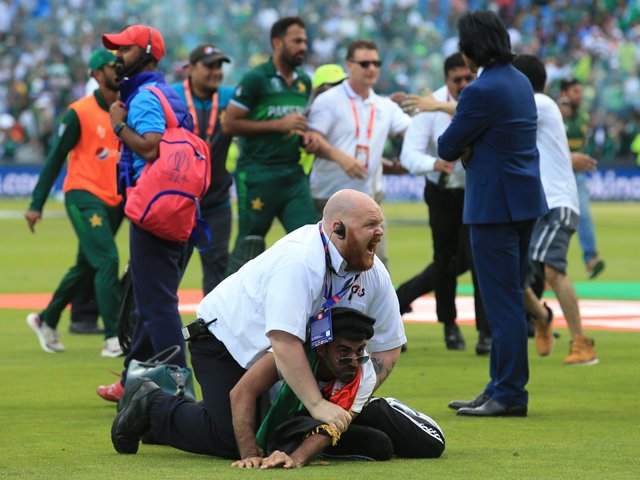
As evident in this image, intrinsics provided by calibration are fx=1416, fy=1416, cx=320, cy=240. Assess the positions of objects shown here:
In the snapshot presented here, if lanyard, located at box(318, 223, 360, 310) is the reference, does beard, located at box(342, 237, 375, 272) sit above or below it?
above

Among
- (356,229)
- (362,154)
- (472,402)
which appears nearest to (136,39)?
(356,229)

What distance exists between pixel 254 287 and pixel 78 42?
40369 mm

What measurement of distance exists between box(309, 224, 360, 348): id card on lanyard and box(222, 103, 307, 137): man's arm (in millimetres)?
5160

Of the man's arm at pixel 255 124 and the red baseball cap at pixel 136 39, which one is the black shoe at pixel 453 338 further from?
the red baseball cap at pixel 136 39

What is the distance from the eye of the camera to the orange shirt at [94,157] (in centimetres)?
1088

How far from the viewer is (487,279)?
7.93 m

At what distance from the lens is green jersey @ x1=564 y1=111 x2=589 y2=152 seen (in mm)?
15812

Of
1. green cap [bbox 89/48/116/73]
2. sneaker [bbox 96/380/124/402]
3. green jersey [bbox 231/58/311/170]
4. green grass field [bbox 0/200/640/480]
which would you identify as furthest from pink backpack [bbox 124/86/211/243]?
green jersey [bbox 231/58/311/170]

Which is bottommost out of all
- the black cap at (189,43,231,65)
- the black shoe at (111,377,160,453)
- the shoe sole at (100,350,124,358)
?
the shoe sole at (100,350,124,358)

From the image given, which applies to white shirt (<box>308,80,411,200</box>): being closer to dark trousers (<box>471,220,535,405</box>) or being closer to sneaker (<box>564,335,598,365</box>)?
sneaker (<box>564,335,598,365</box>)

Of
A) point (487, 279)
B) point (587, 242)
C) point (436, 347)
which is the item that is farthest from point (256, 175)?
point (587, 242)

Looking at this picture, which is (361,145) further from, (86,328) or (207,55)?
(86,328)

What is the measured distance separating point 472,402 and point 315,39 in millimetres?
37223

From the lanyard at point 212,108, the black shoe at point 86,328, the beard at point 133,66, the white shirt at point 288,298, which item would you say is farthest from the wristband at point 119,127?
the black shoe at point 86,328
